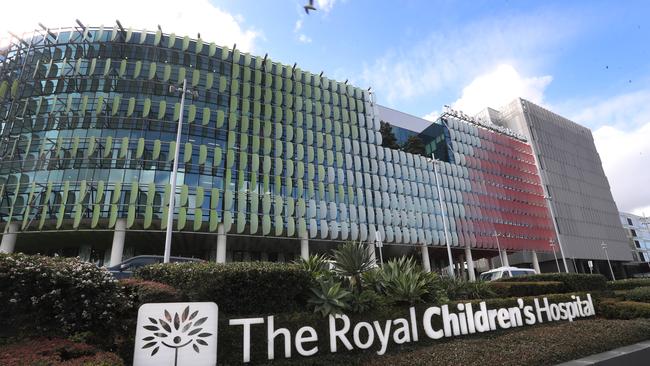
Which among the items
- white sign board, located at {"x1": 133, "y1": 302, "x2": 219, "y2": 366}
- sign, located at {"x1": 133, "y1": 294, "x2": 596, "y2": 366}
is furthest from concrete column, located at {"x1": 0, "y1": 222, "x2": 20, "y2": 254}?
sign, located at {"x1": 133, "y1": 294, "x2": 596, "y2": 366}

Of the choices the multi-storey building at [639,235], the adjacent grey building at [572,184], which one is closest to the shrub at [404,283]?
the adjacent grey building at [572,184]

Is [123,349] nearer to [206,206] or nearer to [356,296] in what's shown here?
[356,296]

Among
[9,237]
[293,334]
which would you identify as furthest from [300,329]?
[9,237]

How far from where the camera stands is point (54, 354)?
21.6 ft

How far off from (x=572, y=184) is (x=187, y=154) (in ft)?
240

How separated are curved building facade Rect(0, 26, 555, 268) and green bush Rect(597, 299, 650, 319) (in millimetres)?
24679

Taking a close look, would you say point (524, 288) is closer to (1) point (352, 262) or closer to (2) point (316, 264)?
(1) point (352, 262)

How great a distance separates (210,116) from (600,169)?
8623 centimetres

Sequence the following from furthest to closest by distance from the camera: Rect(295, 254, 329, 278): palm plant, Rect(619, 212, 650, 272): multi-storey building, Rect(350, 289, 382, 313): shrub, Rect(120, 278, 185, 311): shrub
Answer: Rect(619, 212, 650, 272): multi-storey building < Rect(295, 254, 329, 278): palm plant < Rect(350, 289, 382, 313): shrub < Rect(120, 278, 185, 311): shrub

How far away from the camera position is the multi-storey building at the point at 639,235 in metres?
100

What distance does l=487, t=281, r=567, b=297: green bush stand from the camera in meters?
14.2

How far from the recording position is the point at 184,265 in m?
9.85

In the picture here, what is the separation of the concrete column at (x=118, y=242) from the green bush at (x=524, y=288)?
28.8 meters

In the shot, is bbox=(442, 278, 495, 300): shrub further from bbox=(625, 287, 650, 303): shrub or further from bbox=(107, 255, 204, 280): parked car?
bbox=(107, 255, 204, 280): parked car
